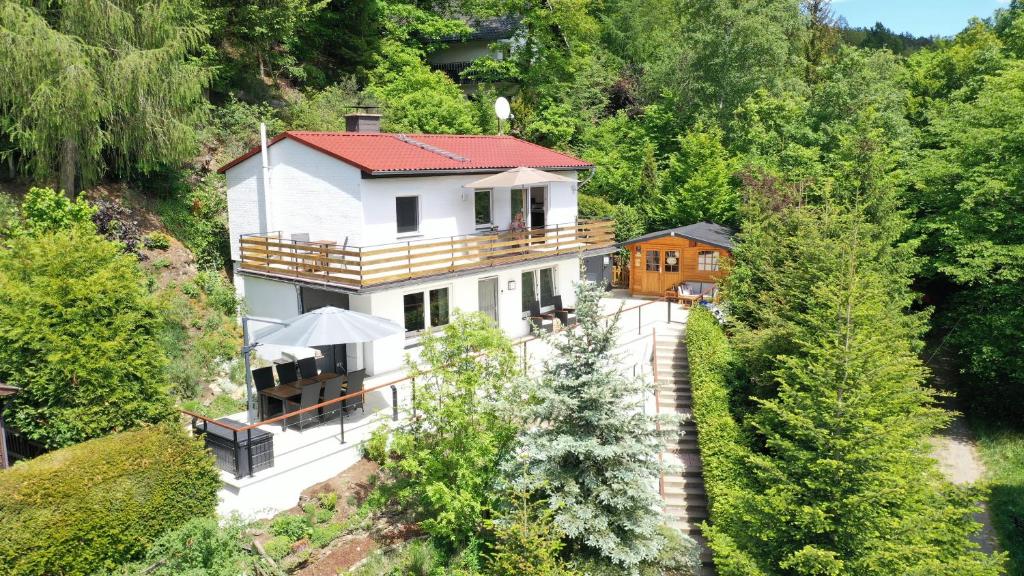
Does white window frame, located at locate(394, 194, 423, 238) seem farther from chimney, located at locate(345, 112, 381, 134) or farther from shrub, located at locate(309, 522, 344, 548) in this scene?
shrub, located at locate(309, 522, 344, 548)

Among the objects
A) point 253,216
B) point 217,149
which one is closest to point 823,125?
point 253,216

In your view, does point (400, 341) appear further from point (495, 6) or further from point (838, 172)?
point (495, 6)

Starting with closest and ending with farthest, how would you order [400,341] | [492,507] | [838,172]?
[492,507] → [400,341] → [838,172]

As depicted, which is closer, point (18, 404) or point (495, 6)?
point (18, 404)

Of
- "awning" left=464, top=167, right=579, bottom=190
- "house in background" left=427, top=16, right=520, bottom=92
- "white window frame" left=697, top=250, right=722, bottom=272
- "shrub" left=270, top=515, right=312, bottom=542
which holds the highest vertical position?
"house in background" left=427, top=16, right=520, bottom=92

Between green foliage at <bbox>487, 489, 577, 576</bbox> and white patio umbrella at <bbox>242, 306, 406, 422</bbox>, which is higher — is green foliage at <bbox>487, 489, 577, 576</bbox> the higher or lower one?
the lower one

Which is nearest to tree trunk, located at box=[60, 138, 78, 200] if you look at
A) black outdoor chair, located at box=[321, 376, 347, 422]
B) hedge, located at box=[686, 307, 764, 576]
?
black outdoor chair, located at box=[321, 376, 347, 422]

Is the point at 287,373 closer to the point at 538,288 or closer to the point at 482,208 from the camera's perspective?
the point at 482,208

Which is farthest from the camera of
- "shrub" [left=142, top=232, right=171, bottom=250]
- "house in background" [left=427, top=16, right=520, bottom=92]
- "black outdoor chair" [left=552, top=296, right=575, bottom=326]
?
"house in background" [left=427, top=16, right=520, bottom=92]
